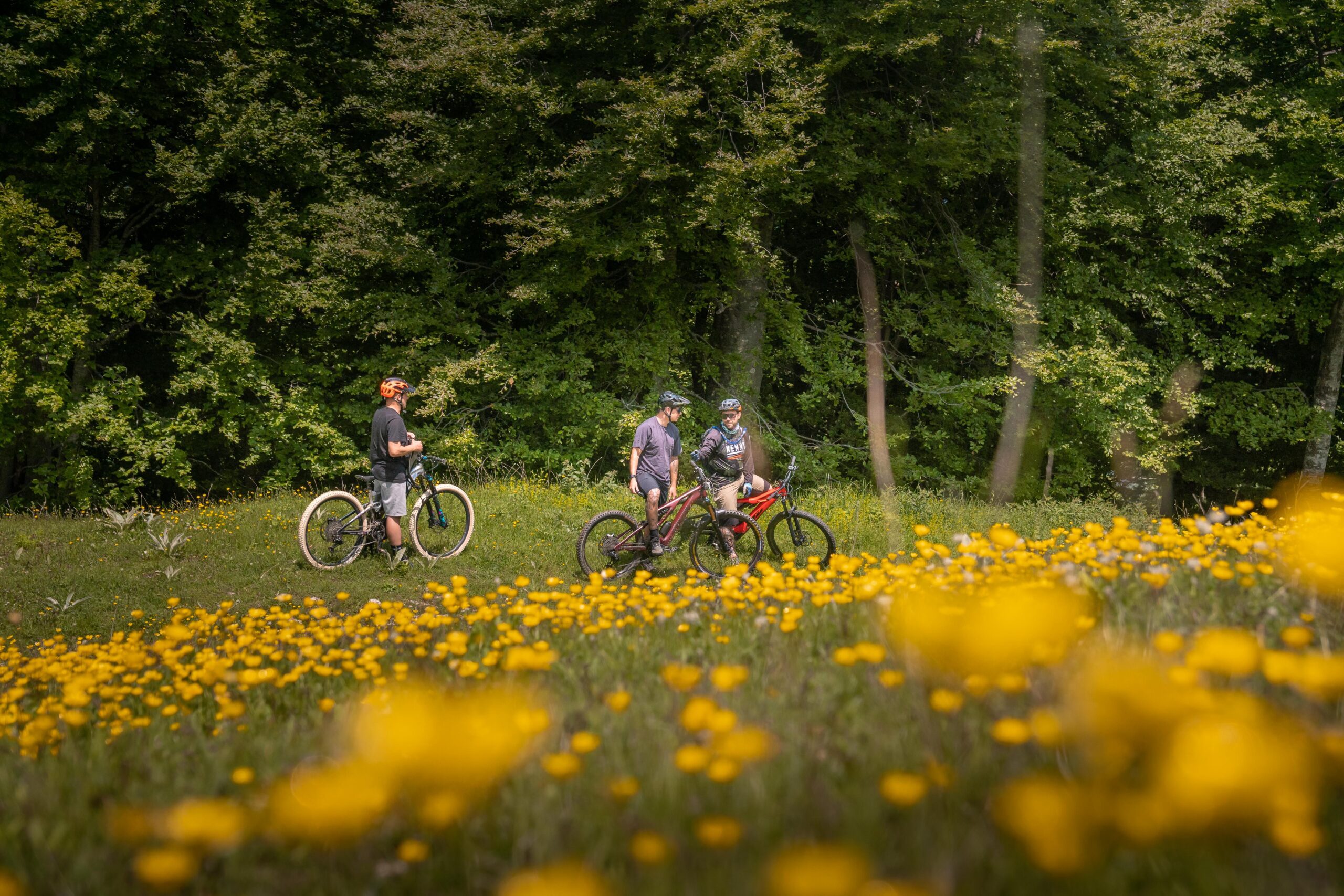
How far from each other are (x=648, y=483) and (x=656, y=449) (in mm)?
389

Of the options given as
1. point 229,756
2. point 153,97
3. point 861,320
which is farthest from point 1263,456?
point 153,97

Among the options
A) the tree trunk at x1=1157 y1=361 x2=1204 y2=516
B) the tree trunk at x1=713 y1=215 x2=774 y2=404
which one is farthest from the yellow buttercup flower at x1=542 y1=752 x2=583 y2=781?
the tree trunk at x1=1157 y1=361 x2=1204 y2=516

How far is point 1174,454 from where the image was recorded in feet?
52.5

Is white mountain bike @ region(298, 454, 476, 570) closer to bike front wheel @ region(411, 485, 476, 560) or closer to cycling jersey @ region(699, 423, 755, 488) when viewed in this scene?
bike front wheel @ region(411, 485, 476, 560)

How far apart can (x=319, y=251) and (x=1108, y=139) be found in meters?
15.9

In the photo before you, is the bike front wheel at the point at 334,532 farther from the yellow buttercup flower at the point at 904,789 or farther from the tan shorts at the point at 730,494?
the yellow buttercup flower at the point at 904,789

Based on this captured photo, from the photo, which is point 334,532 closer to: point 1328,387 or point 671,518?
point 671,518

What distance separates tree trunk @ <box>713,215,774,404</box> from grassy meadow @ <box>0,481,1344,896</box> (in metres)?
11.3

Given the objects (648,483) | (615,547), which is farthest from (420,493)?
(648,483)

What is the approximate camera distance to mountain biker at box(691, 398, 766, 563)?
892 cm

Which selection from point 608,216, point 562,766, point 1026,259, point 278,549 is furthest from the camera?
point 1026,259

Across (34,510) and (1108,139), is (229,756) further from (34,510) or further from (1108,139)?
(1108,139)

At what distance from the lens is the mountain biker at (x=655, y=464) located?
28.9 feet

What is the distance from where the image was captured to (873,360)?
1602 cm
